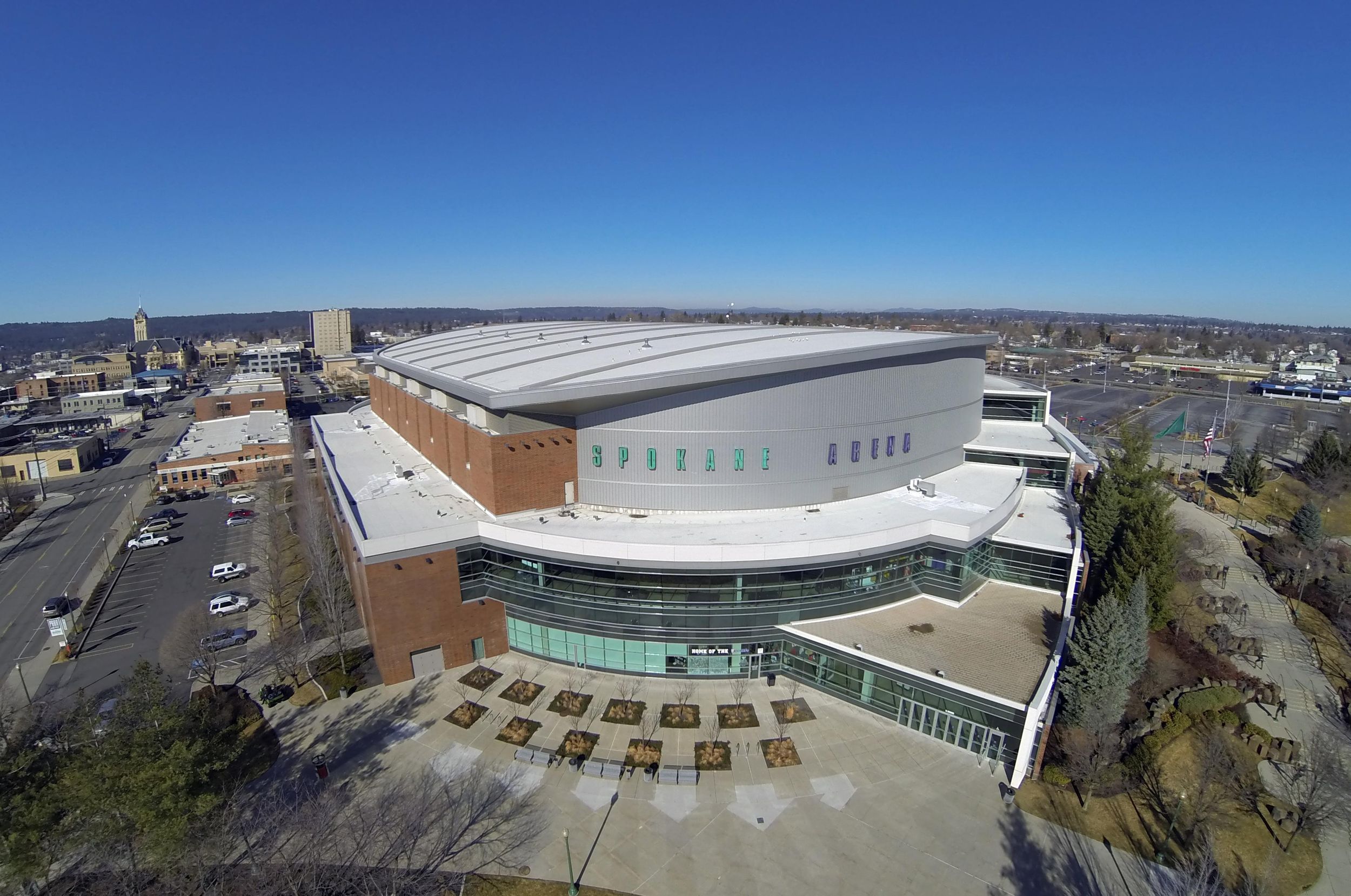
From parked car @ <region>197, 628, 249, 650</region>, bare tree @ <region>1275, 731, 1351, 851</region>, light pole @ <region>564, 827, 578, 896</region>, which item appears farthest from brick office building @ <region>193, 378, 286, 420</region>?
bare tree @ <region>1275, 731, 1351, 851</region>

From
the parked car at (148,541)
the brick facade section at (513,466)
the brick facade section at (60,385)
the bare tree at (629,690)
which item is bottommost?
the bare tree at (629,690)

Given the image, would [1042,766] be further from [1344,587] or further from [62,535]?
[62,535]

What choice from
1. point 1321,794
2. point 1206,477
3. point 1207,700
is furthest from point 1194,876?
point 1206,477

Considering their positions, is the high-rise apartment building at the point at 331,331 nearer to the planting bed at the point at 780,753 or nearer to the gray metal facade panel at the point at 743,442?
the gray metal facade panel at the point at 743,442

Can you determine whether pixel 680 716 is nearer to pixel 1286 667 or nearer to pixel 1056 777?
pixel 1056 777

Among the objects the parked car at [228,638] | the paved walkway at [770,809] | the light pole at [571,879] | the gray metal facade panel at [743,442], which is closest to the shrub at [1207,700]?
the paved walkway at [770,809]
